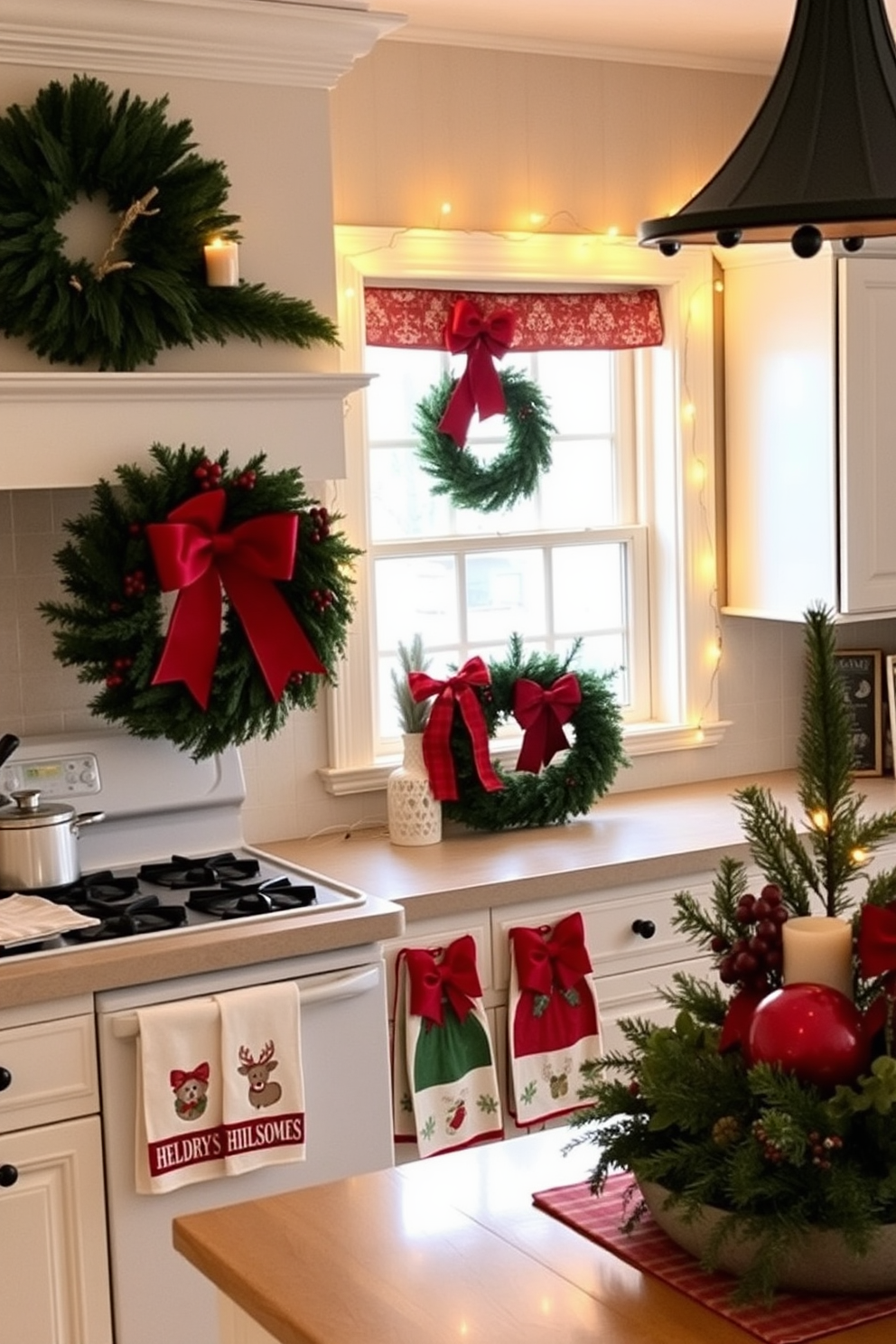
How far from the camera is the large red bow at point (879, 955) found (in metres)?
1.51

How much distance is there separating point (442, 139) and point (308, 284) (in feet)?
2.46

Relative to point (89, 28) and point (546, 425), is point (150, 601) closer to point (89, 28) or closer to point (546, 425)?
point (89, 28)

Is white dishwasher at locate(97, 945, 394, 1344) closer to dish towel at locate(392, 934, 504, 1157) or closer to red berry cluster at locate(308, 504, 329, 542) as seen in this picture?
dish towel at locate(392, 934, 504, 1157)

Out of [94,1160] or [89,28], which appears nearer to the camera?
[94,1160]

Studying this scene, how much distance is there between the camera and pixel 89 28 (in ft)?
10.1

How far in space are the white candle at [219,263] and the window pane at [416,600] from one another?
983 millimetres

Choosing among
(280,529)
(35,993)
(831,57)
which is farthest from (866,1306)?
(280,529)

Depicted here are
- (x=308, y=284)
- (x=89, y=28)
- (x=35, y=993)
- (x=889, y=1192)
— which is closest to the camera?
(x=889, y=1192)

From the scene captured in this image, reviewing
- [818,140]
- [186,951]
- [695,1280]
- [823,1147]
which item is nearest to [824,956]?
[823,1147]

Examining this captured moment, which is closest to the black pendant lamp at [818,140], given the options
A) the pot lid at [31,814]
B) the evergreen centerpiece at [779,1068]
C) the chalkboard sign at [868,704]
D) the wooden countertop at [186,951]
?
the evergreen centerpiece at [779,1068]

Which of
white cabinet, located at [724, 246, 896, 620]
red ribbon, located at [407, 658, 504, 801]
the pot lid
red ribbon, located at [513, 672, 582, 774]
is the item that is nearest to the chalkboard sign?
white cabinet, located at [724, 246, 896, 620]

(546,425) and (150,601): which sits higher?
(546,425)

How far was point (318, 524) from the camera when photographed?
3.32 metres

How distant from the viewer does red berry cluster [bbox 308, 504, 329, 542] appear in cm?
332
